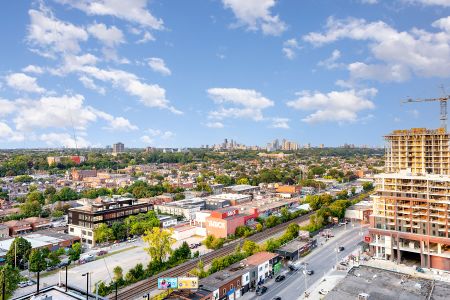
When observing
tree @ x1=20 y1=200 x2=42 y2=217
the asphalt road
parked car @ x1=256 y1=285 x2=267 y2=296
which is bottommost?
the asphalt road

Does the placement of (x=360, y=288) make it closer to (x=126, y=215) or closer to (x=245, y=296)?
(x=245, y=296)

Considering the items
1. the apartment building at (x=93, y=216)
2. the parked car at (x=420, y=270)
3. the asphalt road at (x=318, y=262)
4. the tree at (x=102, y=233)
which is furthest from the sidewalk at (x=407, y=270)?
the apartment building at (x=93, y=216)

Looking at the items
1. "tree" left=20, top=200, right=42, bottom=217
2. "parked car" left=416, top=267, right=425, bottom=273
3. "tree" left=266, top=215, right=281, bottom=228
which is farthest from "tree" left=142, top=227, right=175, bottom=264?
"tree" left=20, top=200, right=42, bottom=217

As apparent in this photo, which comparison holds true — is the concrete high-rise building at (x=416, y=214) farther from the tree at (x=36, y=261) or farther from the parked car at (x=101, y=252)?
the tree at (x=36, y=261)

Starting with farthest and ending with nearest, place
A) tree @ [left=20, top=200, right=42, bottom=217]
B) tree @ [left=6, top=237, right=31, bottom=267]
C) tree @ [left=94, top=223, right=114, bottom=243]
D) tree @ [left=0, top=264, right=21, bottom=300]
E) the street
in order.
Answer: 1. tree @ [left=20, top=200, right=42, bottom=217]
2. tree @ [left=94, top=223, right=114, bottom=243]
3. tree @ [left=6, top=237, right=31, bottom=267]
4. the street
5. tree @ [left=0, top=264, right=21, bottom=300]

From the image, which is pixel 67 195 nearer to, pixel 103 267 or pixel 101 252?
pixel 101 252


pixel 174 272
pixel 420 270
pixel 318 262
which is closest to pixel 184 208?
pixel 174 272

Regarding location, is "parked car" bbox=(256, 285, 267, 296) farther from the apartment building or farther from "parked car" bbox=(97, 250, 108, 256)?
the apartment building
